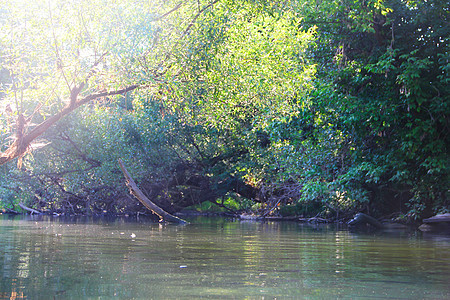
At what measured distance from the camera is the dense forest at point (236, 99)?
10.4m

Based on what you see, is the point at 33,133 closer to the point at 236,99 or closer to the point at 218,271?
the point at 218,271

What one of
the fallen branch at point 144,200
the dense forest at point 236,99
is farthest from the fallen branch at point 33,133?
the fallen branch at point 144,200

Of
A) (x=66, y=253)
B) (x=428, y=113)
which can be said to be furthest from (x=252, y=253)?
(x=428, y=113)

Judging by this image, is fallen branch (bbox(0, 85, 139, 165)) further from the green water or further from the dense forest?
the green water

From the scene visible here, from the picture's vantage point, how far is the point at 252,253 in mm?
8750

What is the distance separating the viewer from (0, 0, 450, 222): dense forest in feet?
34.2

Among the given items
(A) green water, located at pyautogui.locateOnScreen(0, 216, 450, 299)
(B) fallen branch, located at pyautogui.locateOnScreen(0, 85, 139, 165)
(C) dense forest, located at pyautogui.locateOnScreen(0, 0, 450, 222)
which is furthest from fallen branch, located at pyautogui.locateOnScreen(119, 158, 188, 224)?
(A) green water, located at pyautogui.locateOnScreen(0, 216, 450, 299)

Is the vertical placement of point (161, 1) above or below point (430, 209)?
above

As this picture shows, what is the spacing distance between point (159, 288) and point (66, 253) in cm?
379

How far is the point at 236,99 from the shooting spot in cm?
2103

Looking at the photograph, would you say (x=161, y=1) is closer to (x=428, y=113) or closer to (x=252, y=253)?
(x=252, y=253)

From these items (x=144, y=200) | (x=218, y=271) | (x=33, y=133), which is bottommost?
(x=218, y=271)

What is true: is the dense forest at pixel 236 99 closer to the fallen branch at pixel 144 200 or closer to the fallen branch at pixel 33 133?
the fallen branch at pixel 33 133

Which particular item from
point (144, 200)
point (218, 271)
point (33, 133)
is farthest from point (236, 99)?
point (218, 271)
